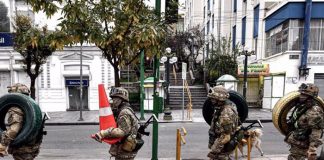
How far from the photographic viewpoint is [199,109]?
1970cm

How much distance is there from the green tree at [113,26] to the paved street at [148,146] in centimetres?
411

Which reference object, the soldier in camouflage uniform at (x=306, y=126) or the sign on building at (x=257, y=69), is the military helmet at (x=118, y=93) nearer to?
the soldier in camouflage uniform at (x=306, y=126)

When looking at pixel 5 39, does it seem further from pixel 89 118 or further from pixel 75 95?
pixel 89 118

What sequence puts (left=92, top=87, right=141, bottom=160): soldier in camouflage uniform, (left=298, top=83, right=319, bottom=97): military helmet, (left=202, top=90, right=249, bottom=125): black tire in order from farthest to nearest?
1. (left=202, top=90, right=249, bottom=125): black tire
2. (left=298, top=83, right=319, bottom=97): military helmet
3. (left=92, top=87, right=141, bottom=160): soldier in camouflage uniform

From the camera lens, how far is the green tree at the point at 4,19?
62.4ft

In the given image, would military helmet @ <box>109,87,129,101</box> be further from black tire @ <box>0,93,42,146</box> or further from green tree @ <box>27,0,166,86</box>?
black tire @ <box>0,93,42,146</box>

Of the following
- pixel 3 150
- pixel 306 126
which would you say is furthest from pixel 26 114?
pixel 306 126

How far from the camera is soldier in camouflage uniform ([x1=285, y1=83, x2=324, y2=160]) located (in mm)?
4441

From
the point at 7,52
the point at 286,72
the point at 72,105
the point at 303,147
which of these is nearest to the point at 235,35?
the point at 286,72

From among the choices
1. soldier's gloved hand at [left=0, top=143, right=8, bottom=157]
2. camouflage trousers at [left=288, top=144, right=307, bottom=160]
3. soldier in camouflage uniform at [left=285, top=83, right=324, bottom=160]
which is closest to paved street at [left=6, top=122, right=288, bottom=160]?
camouflage trousers at [left=288, top=144, right=307, bottom=160]

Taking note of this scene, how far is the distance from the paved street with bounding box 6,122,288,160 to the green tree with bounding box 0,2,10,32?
1014 cm

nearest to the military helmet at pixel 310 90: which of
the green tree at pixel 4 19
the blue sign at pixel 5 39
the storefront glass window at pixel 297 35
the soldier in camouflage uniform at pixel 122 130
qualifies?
the soldier in camouflage uniform at pixel 122 130

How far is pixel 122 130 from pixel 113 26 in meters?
1.56

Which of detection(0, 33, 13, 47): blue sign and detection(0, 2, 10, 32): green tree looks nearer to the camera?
detection(0, 33, 13, 47): blue sign
